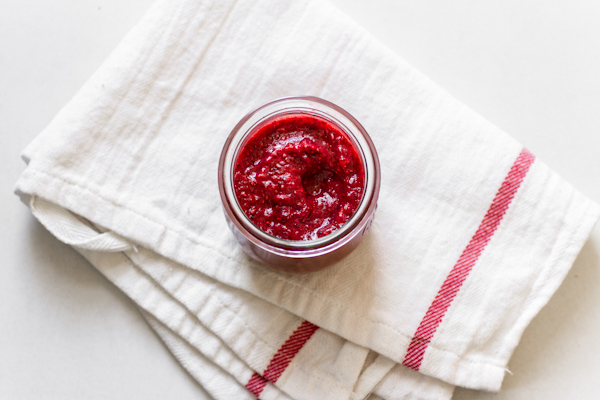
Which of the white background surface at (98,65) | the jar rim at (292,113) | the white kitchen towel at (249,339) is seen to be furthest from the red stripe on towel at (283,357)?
the jar rim at (292,113)

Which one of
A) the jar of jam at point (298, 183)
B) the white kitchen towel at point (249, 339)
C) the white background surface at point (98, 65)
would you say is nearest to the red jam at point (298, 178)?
the jar of jam at point (298, 183)

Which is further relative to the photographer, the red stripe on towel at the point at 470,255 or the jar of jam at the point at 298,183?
the red stripe on towel at the point at 470,255

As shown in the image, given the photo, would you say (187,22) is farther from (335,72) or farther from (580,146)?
(580,146)

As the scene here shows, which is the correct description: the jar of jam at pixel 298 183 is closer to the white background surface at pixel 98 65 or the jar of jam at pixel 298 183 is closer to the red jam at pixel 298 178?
the red jam at pixel 298 178

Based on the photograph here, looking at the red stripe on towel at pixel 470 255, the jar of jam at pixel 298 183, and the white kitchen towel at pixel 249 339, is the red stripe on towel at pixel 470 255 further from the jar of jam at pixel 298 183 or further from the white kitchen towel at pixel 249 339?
the jar of jam at pixel 298 183

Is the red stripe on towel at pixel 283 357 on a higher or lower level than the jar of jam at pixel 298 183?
lower

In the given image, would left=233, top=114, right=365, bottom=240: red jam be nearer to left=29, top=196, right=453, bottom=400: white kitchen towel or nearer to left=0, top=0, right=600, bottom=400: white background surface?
left=29, top=196, right=453, bottom=400: white kitchen towel

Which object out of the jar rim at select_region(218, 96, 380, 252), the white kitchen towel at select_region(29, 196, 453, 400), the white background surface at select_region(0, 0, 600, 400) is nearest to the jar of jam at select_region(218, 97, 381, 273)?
the jar rim at select_region(218, 96, 380, 252)
